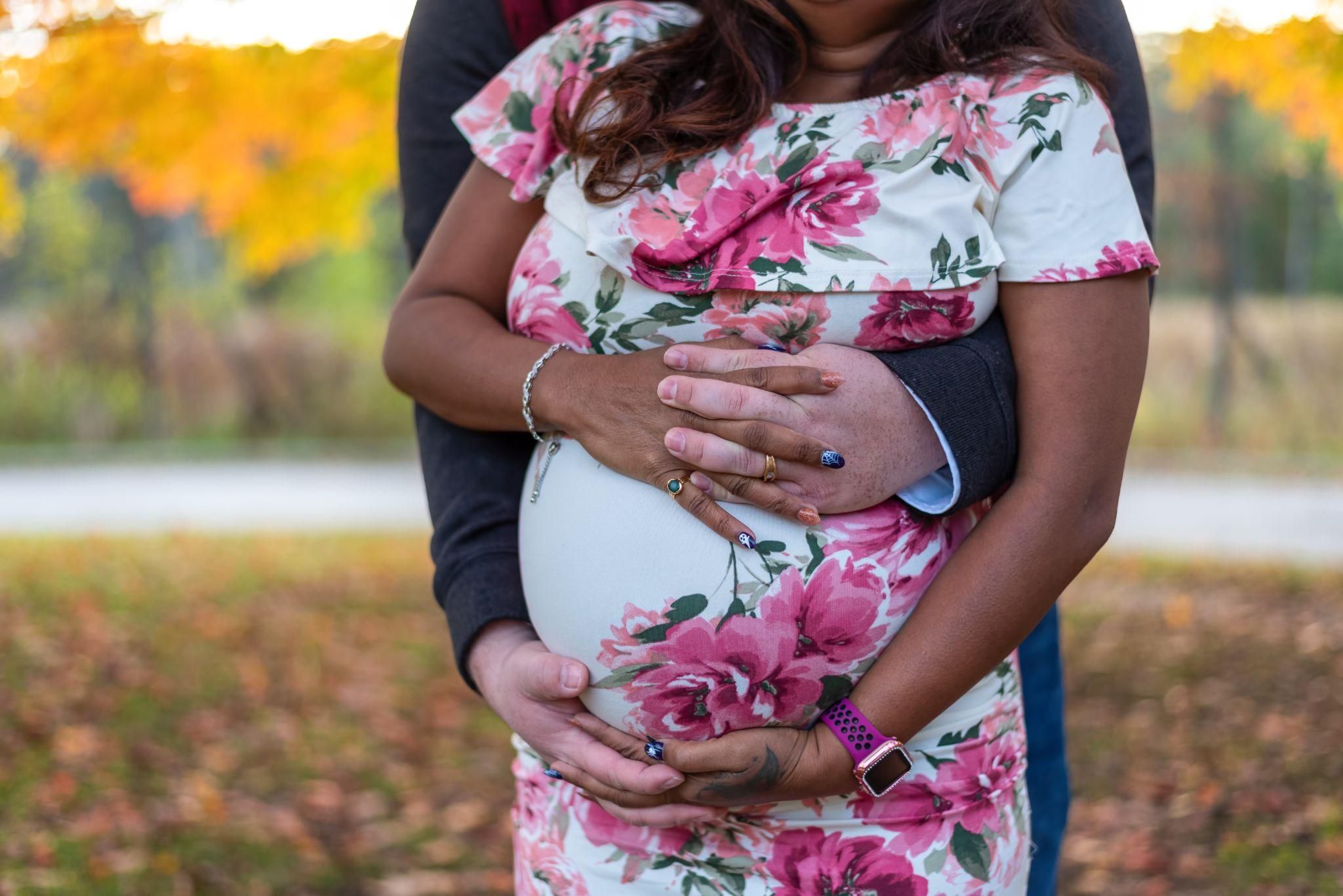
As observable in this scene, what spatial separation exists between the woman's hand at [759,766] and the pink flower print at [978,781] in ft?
0.56

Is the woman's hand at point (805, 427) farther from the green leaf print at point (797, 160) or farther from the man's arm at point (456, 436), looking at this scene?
the man's arm at point (456, 436)

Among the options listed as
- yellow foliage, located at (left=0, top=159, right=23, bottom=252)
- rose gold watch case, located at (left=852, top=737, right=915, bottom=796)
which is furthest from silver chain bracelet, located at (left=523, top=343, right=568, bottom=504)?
yellow foliage, located at (left=0, top=159, right=23, bottom=252)

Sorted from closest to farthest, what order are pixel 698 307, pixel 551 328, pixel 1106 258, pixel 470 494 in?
pixel 1106 258 < pixel 698 307 < pixel 551 328 < pixel 470 494

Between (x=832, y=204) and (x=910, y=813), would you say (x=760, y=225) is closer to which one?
(x=832, y=204)

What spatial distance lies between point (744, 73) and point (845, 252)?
33 centimetres

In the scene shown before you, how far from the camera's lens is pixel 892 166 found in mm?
1492

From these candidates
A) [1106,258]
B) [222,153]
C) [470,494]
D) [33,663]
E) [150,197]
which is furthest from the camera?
[150,197]

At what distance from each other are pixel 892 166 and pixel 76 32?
17.3 ft

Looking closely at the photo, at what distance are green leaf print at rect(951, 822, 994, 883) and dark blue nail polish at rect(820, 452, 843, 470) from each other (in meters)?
0.51

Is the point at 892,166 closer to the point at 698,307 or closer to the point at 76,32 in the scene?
→ the point at 698,307

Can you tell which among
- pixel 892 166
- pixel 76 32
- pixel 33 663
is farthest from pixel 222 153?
pixel 892 166

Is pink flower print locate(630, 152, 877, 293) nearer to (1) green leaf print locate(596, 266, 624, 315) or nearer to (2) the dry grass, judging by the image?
(1) green leaf print locate(596, 266, 624, 315)

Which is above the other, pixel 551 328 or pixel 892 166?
pixel 892 166

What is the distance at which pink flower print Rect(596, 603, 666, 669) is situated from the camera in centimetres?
150
